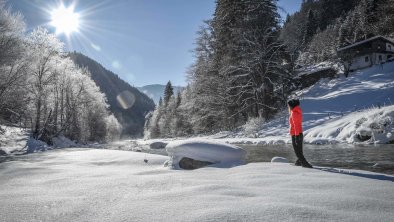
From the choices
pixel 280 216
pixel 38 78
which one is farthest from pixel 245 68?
pixel 280 216

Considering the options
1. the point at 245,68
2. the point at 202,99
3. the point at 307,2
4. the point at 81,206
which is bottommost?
the point at 81,206

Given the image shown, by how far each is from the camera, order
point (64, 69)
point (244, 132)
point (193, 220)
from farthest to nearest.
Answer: point (64, 69) → point (244, 132) → point (193, 220)

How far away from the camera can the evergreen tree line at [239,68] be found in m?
29.2

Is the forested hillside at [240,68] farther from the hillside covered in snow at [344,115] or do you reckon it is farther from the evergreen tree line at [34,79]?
the evergreen tree line at [34,79]

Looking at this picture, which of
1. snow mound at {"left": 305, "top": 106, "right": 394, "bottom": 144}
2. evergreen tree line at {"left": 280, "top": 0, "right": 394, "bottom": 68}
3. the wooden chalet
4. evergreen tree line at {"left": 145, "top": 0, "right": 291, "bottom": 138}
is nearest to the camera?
snow mound at {"left": 305, "top": 106, "right": 394, "bottom": 144}

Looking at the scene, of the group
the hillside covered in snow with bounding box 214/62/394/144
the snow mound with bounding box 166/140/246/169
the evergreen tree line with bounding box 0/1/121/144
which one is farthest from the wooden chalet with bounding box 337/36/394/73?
the snow mound with bounding box 166/140/246/169

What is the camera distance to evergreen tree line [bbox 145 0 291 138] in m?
29.2

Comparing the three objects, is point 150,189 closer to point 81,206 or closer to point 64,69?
point 81,206

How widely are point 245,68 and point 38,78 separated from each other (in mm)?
20131

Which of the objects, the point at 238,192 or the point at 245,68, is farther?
the point at 245,68

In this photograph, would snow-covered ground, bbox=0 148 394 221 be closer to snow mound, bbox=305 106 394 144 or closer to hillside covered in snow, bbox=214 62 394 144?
snow mound, bbox=305 106 394 144

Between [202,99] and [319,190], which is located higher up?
[202,99]

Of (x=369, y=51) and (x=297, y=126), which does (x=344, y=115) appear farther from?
(x=369, y=51)

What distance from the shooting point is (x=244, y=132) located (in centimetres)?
2698
